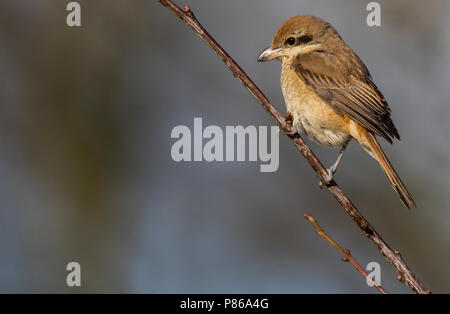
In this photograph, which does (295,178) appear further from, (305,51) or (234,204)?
(305,51)

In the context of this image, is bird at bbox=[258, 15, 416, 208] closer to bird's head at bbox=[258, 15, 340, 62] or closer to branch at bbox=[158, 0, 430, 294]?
bird's head at bbox=[258, 15, 340, 62]

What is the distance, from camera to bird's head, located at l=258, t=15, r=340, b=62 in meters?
5.26

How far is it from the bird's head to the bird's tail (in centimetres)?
96

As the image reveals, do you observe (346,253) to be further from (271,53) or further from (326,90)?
(271,53)

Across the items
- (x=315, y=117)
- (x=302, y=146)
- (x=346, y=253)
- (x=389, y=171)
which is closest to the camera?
(x=346, y=253)

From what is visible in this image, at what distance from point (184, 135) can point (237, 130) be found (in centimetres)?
67

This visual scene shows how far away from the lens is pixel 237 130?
285 inches

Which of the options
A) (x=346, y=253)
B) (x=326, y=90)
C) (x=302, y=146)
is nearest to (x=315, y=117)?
(x=326, y=90)

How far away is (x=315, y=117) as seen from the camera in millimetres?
5012

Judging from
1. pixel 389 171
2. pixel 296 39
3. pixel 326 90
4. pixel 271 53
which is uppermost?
pixel 296 39

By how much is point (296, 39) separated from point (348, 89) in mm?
617

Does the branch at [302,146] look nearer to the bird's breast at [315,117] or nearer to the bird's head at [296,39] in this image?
the bird's breast at [315,117]

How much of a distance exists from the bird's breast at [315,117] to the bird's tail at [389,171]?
Result: 0.25m

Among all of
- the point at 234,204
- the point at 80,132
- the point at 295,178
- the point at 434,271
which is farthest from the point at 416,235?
the point at 80,132
